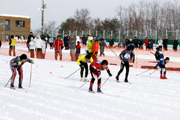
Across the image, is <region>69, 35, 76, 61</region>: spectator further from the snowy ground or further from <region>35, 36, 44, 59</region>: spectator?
the snowy ground

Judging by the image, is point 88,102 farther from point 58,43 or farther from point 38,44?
point 38,44

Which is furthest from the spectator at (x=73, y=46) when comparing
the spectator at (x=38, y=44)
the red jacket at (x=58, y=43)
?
the spectator at (x=38, y=44)

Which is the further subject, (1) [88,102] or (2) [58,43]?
(2) [58,43]

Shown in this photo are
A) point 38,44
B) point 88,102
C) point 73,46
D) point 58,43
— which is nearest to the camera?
point 88,102

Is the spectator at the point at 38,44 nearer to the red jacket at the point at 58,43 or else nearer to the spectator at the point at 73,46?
the red jacket at the point at 58,43

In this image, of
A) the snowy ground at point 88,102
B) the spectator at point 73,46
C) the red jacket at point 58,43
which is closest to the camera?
the snowy ground at point 88,102

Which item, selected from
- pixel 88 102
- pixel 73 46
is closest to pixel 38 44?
pixel 73 46

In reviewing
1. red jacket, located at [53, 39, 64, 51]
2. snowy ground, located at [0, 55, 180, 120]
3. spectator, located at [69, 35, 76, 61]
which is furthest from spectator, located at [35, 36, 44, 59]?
snowy ground, located at [0, 55, 180, 120]

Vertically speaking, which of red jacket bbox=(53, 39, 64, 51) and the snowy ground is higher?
red jacket bbox=(53, 39, 64, 51)

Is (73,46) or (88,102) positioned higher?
(73,46)

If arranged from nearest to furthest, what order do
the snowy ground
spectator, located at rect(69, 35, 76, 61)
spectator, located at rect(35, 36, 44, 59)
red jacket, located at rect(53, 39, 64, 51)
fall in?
the snowy ground, red jacket, located at rect(53, 39, 64, 51), spectator, located at rect(69, 35, 76, 61), spectator, located at rect(35, 36, 44, 59)

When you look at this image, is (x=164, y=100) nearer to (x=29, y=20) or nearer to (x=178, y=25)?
(x=178, y=25)

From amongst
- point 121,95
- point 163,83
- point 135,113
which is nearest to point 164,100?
point 121,95

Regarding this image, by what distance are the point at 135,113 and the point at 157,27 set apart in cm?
4295
